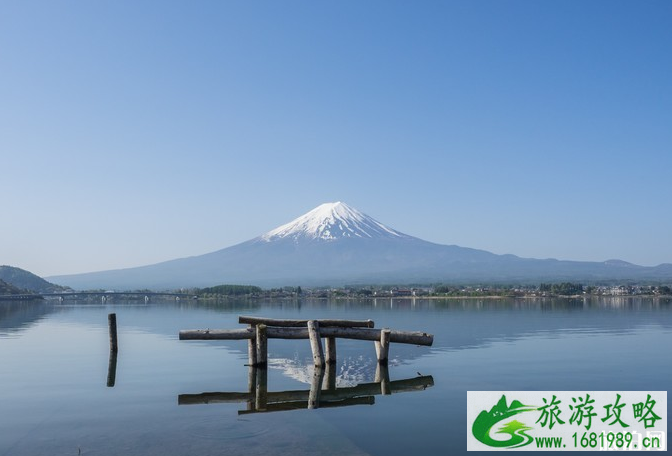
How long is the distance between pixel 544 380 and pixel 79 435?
1286cm

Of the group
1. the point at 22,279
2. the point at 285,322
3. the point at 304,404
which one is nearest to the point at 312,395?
the point at 304,404

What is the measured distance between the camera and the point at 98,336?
1531 inches

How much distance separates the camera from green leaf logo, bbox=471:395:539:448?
11.7m

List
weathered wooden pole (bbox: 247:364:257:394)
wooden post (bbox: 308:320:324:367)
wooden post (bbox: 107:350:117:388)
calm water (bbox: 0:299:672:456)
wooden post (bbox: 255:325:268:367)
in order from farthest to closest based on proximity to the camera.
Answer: wooden post (bbox: 255:325:268:367) → wooden post (bbox: 308:320:324:367) → wooden post (bbox: 107:350:117:388) → weathered wooden pole (bbox: 247:364:257:394) → calm water (bbox: 0:299:672:456)

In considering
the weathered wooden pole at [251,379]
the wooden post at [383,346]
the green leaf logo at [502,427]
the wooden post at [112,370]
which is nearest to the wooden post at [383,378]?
the wooden post at [383,346]

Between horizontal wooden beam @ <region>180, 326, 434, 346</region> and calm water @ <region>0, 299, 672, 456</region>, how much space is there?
3.43ft

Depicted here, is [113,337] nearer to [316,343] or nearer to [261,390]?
[316,343]

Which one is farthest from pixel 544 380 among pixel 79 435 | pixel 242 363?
pixel 79 435

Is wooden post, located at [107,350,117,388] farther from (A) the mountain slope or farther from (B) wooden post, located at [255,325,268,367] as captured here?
(A) the mountain slope

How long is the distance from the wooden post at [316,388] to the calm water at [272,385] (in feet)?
1.10

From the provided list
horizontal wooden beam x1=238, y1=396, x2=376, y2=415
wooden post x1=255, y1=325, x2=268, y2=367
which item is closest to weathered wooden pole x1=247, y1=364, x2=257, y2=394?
wooden post x1=255, y1=325, x2=268, y2=367

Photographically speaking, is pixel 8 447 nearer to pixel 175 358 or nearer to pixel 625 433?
pixel 625 433

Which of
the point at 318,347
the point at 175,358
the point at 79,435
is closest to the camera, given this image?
the point at 79,435

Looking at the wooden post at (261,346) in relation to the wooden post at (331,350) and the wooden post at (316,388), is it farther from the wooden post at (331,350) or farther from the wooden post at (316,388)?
the wooden post at (331,350)
